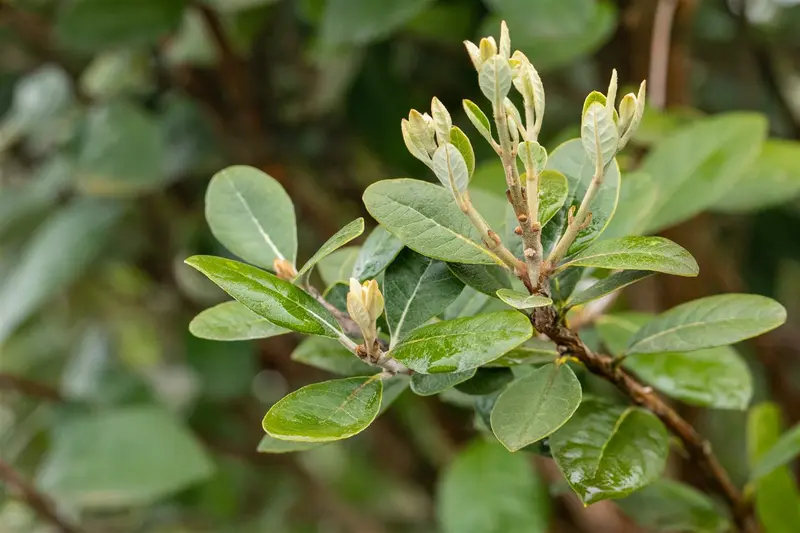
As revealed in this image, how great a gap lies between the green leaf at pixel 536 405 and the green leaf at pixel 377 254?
56 millimetres

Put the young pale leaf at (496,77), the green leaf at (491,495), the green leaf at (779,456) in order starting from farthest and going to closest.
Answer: the green leaf at (491,495) < the green leaf at (779,456) < the young pale leaf at (496,77)

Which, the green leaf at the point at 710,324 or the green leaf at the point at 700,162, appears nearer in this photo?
the green leaf at the point at 710,324

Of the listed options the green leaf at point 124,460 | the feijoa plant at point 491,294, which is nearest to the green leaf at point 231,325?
the feijoa plant at point 491,294

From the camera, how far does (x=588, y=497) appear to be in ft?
0.68

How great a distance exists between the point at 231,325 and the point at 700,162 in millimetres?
272

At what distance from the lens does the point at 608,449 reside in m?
0.23

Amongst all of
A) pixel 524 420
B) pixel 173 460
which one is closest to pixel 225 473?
pixel 173 460

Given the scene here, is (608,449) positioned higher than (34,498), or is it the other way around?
(608,449)

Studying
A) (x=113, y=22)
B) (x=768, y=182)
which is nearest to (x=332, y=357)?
(x=768, y=182)

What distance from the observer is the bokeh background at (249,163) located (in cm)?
52

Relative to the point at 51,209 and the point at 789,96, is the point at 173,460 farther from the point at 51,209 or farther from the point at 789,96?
→ the point at 789,96

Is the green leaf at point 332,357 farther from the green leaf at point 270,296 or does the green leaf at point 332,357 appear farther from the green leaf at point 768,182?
the green leaf at point 768,182

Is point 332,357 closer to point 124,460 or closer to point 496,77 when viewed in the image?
point 496,77

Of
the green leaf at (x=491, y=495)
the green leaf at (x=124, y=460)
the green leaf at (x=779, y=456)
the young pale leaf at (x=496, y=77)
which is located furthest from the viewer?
the green leaf at (x=124, y=460)
